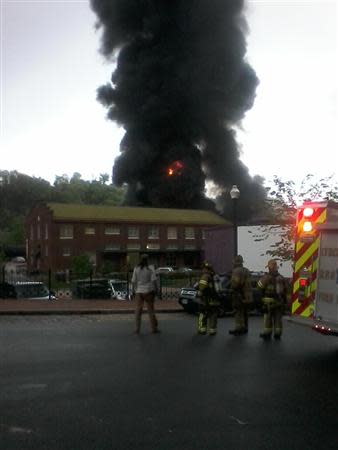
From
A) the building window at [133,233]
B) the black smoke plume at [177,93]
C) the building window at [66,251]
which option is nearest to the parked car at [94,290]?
the building window at [66,251]

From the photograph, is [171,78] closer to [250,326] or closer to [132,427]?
[250,326]

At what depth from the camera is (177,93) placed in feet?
256

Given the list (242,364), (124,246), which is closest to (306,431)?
(242,364)

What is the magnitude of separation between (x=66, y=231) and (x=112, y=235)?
483cm

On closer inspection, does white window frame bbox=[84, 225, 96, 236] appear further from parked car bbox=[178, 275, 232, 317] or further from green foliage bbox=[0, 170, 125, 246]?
parked car bbox=[178, 275, 232, 317]

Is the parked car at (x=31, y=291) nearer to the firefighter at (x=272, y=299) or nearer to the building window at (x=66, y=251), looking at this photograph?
the firefighter at (x=272, y=299)

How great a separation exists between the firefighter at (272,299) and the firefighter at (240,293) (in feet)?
1.42

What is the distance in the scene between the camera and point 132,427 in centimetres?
547

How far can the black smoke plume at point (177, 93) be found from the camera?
78000 mm

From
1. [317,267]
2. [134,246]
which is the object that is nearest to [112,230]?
[134,246]

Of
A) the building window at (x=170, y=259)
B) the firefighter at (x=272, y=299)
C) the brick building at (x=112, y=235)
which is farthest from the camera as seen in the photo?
the building window at (x=170, y=259)

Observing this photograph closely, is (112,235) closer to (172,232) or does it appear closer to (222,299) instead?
(172,232)

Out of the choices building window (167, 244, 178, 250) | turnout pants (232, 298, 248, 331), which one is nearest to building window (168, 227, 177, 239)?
building window (167, 244, 178, 250)

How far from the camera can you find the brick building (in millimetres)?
60875
